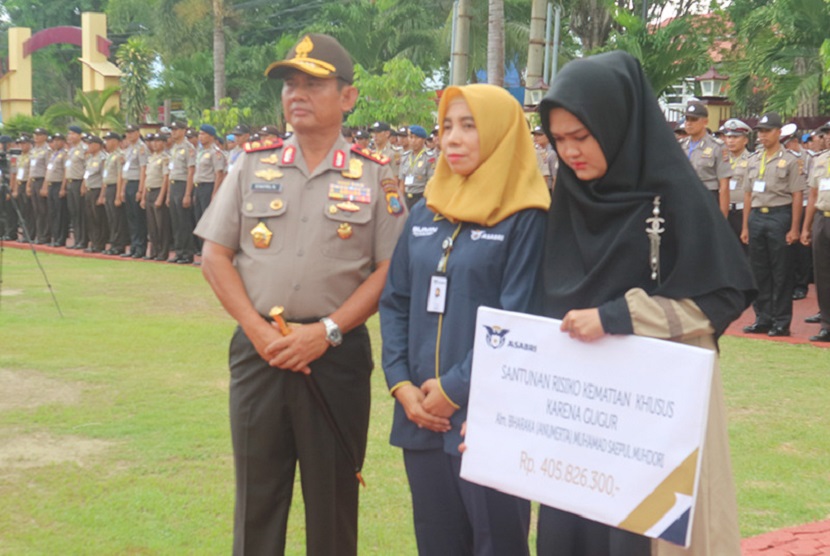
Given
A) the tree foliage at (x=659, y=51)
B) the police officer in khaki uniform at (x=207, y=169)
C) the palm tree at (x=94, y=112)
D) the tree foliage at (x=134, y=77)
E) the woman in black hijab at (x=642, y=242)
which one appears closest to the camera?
the woman in black hijab at (x=642, y=242)

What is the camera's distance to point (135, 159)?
1848cm

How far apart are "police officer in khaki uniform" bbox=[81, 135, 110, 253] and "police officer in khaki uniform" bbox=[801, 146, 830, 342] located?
12978 millimetres

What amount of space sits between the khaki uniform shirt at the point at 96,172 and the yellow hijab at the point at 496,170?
17256 millimetres

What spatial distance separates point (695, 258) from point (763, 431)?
414 cm

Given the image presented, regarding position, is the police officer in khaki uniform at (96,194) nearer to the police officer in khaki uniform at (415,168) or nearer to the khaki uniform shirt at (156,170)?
the khaki uniform shirt at (156,170)

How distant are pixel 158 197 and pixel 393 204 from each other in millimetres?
14544

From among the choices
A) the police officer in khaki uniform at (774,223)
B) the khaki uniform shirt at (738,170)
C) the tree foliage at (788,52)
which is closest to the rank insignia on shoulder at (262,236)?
the police officer in khaki uniform at (774,223)

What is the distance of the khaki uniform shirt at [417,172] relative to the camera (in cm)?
1675

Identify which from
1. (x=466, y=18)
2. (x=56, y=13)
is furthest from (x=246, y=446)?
(x=56, y=13)

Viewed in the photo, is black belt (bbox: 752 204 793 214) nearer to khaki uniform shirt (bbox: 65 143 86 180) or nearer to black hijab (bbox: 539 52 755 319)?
black hijab (bbox: 539 52 755 319)

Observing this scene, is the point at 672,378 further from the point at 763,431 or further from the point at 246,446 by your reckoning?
the point at 763,431

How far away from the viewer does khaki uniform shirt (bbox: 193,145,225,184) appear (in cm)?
1675

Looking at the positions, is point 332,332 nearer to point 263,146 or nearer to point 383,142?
point 263,146

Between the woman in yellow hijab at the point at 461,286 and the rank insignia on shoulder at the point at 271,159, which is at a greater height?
the rank insignia on shoulder at the point at 271,159
